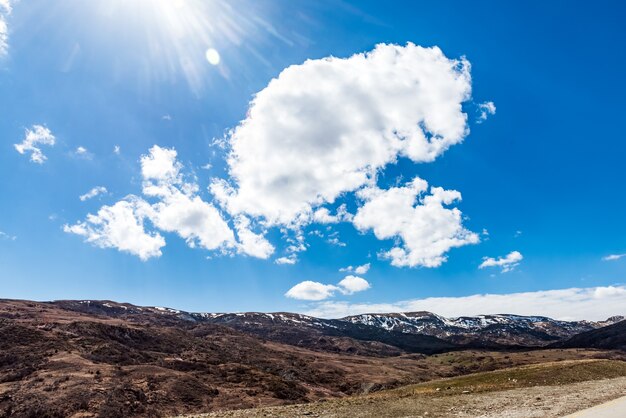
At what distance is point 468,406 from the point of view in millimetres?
26781

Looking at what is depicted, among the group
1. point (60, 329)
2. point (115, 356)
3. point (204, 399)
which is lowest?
point (204, 399)

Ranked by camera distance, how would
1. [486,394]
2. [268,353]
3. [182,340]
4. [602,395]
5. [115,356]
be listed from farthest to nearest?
[268,353] < [182,340] < [115,356] < [486,394] < [602,395]

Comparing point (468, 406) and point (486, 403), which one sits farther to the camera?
point (486, 403)

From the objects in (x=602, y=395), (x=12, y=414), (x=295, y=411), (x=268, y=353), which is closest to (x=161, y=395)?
(x=12, y=414)

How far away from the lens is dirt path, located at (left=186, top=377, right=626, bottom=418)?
23.9 metres

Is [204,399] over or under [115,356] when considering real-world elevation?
under

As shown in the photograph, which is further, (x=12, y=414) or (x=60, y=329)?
(x=60, y=329)

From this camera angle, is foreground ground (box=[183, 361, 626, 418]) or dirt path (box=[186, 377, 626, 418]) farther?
foreground ground (box=[183, 361, 626, 418])

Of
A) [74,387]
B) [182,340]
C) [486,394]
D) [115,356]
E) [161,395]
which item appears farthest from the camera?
[182,340]

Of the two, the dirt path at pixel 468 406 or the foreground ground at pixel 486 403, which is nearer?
the dirt path at pixel 468 406

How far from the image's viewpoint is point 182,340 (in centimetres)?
11450

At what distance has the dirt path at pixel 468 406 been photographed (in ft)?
78.4

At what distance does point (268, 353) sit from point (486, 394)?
10805 cm

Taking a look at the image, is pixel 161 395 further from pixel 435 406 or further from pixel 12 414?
pixel 435 406
